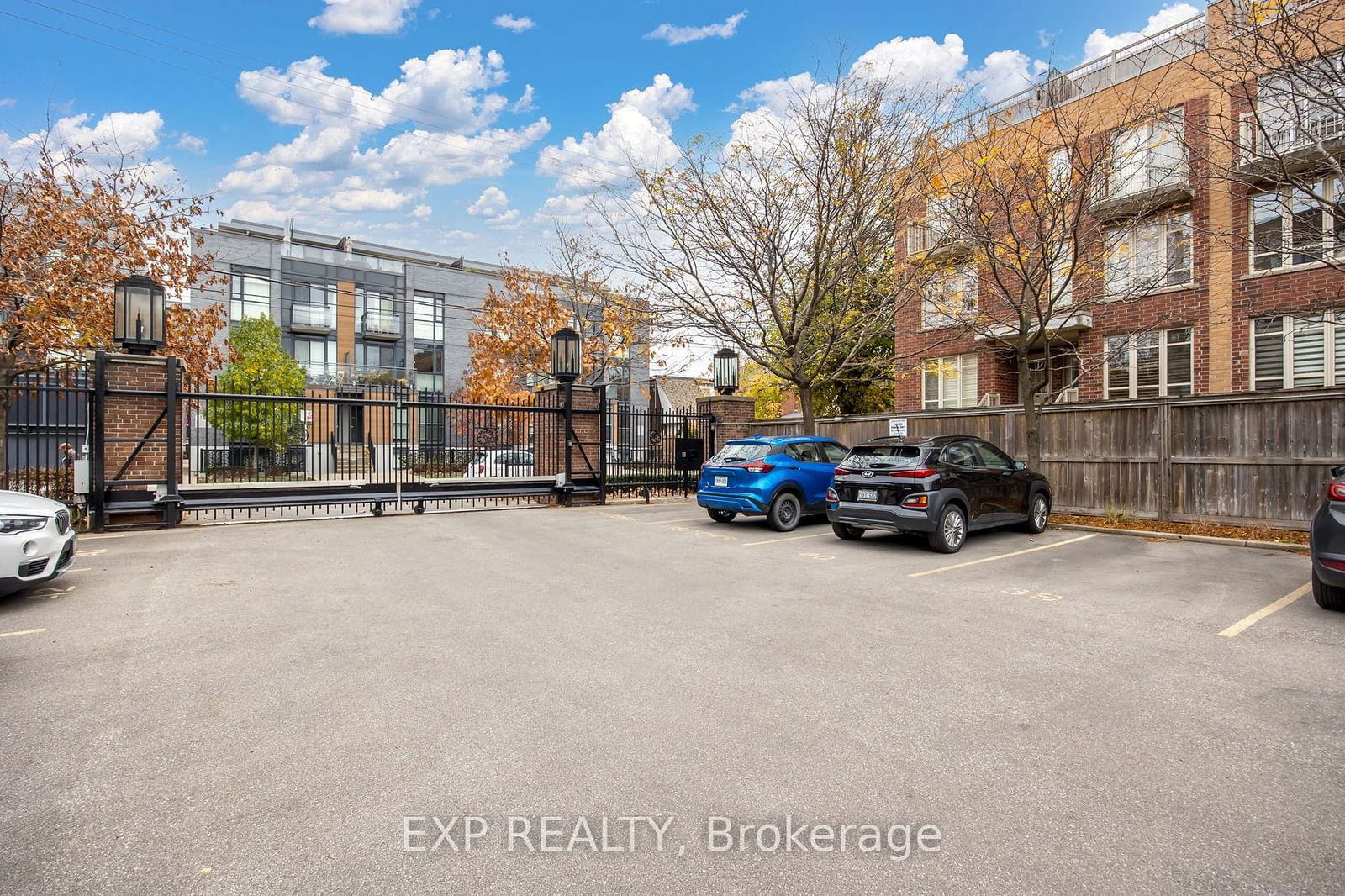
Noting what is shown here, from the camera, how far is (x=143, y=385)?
11484 millimetres

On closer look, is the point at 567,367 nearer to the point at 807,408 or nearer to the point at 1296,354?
the point at 807,408

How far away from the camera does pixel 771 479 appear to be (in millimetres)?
11688

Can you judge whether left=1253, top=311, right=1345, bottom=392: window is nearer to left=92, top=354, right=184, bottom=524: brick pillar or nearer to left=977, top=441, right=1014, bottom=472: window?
left=977, top=441, right=1014, bottom=472: window

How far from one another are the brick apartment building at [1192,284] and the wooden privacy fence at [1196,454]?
1339mm

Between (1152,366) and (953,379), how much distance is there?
543cm

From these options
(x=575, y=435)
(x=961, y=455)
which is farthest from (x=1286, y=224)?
(x=575, y=435)

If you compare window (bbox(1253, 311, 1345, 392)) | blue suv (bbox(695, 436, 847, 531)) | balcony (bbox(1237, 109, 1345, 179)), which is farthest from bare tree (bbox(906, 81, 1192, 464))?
blue suv (bbox(695, 436, 847, 531))

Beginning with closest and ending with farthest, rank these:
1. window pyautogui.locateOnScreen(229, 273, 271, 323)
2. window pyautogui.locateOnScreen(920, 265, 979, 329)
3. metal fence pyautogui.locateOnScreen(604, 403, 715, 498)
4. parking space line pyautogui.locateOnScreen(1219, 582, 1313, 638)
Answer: parking space line pyautogui.locateOnScreen(1219, 582, 1313, 638) < window pyautogui.locateOnScreen(920, 265, 979, 329) < metal fence pyautogui.locateOnScreen(604, 403, 715, 498) < window pyautogui.locateOnScreen(229, 273, 271, 323)

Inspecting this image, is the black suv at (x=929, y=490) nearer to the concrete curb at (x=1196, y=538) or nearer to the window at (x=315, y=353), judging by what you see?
the concrete curb at (x=1196, y=538)

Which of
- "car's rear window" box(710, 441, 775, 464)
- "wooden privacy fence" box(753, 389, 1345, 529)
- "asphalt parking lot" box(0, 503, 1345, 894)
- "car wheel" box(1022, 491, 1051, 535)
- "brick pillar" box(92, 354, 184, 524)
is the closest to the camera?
"asphalt parking lot" box(0, 503, 1345, 894)

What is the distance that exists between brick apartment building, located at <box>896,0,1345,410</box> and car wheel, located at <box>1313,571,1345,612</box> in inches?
305

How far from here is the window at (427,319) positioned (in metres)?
46.1

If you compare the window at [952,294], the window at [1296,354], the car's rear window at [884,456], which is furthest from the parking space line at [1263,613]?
the window at [1296,354]

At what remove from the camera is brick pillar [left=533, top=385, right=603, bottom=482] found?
1625 cm
